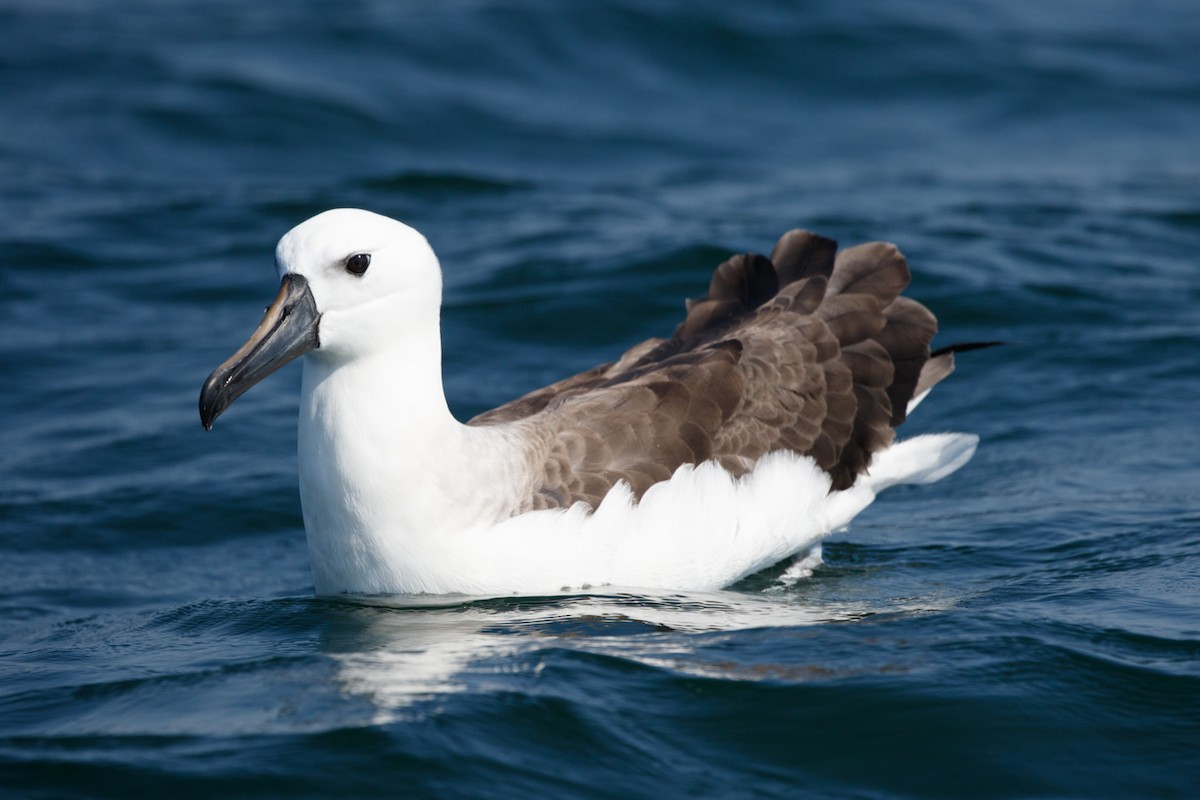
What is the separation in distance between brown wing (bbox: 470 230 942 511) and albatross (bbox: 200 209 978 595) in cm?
1

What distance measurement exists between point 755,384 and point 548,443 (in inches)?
54.1

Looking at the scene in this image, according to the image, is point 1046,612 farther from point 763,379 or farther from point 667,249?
point 667,249

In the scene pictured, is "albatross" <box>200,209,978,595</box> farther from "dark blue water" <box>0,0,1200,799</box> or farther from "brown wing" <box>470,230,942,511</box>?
"dark blue water" <box>0,0,1200,799</box>

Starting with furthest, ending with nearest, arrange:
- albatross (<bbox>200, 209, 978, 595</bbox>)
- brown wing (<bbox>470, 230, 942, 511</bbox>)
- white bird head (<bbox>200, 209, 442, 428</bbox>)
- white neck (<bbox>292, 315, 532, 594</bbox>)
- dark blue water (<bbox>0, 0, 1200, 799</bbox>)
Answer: brown wing (<bbox>470, 230, 942, 511</bbox>) → white neck (<bbox>292, 315, 532, 594</bbox>) → albatross (<bbox>200, 209, 978, 595</bbox>) → white bird head (<bbox>200, 209, 442, 428</bbox>) → dark blue water (<bbox>0, 0, 1200, 799</bbox>)

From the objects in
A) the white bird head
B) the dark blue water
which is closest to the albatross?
the white bird head

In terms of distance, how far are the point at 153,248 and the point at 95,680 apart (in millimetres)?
9828

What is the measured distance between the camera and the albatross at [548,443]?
7.14 metres

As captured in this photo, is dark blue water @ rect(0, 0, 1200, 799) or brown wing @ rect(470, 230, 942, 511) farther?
brown wing @ rect(470, 230, 942, 511)

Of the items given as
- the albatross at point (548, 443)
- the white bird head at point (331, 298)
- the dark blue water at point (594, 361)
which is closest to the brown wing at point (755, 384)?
the albatross at point (548, 443)

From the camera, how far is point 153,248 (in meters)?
16.0

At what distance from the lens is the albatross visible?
7.14 metres

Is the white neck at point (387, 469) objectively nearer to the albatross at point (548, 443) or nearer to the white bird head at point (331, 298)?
the albatross at point (548, 443)

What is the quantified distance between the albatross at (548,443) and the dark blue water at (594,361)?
0.89 ft

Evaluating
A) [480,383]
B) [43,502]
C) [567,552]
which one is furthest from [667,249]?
[567,552]
